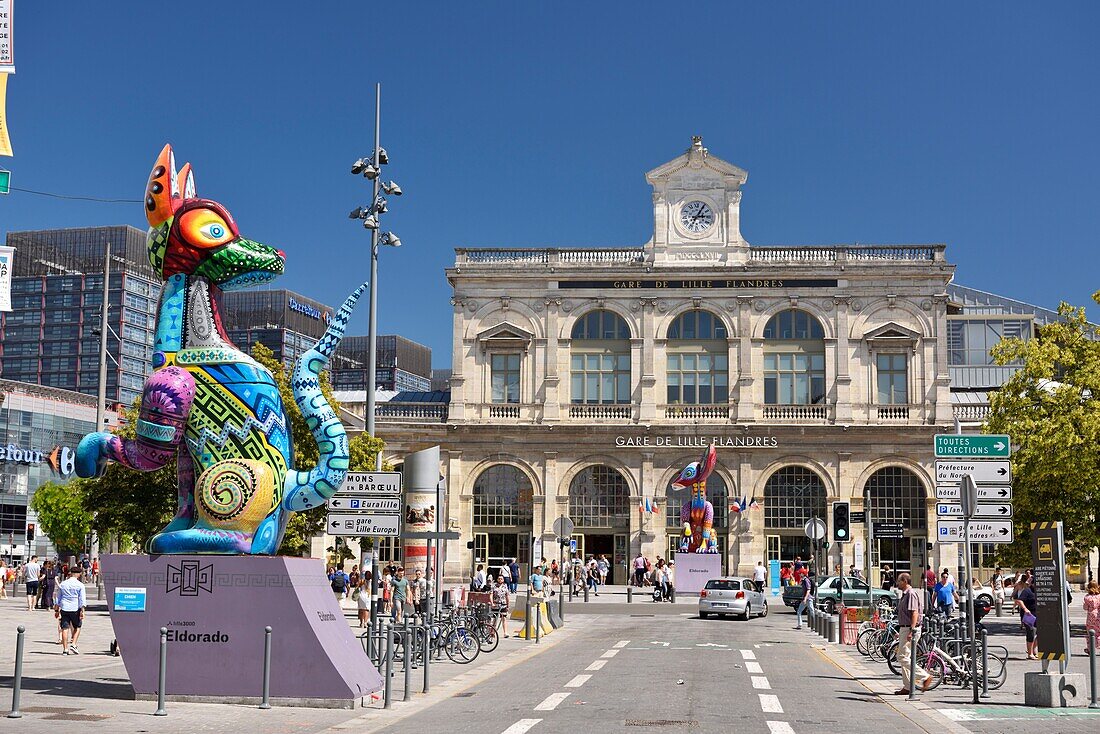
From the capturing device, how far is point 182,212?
55.7 ft

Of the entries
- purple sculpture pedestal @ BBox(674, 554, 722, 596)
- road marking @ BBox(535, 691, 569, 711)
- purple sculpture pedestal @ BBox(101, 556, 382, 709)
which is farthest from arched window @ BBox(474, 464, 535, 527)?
purple sculpture pedestal @ BBox(101, 556, 382, 709)

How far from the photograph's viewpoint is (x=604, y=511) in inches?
2398

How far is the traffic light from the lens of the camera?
97.0 ft

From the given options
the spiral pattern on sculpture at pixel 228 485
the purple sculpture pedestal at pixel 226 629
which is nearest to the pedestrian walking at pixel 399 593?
the purple sculpture pedestal at pixel 226 629

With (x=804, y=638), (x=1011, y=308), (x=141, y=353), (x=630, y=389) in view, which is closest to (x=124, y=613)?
(x=804, y=638)

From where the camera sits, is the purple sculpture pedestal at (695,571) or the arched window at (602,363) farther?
the arched window at (602,363)

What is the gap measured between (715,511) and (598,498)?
5.64 meters

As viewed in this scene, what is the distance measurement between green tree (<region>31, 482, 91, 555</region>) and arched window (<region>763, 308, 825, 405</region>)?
3788 centimetres

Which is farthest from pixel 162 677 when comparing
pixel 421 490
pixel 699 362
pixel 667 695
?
pixel 699 362

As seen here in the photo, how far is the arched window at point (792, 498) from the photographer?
197 feet

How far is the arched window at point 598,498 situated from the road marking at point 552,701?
4291 centimetres

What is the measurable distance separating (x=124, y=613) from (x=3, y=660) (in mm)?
7233

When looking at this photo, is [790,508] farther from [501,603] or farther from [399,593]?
[399,593]

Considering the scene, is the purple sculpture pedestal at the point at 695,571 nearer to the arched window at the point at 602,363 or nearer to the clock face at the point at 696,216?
the arched window at the point at 602,363
